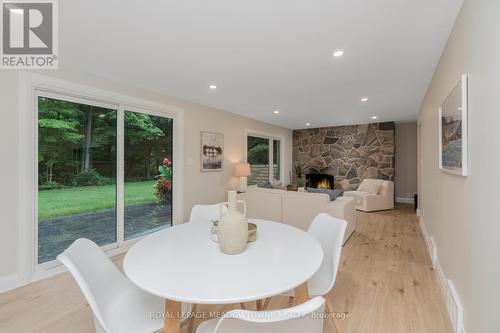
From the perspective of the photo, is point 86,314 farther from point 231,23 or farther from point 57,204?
point 231,23

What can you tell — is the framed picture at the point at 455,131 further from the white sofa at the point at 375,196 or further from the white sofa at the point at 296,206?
the white sofa at the point at 375,196

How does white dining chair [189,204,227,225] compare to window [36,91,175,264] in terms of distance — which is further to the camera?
window [36,91,175,264]

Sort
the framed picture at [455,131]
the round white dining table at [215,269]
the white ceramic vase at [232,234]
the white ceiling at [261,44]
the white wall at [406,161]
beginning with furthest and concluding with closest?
the white wall at [406,161]
the white ceiling at [261,44]
the framed picture at [455,131]
the white ceramic vase at [232,234]
the round white dining table at [215,269]

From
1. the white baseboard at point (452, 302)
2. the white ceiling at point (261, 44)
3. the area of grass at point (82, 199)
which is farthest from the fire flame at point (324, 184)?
the area of grass at point (82, 199)

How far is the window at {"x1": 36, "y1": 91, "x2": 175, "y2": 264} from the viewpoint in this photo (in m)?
2.63

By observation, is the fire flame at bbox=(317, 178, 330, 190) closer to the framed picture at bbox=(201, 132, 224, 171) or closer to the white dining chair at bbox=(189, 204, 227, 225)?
the framed picture at bbox=(201, 132, 224, 171)

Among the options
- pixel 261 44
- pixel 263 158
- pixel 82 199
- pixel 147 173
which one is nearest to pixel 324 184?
pixel 263 158

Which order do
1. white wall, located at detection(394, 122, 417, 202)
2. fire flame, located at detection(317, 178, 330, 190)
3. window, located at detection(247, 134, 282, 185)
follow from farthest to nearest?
fire flame, located at detection(317, 178, 330, 190) < white wall, located at detection(394, 122, 417, 202) < window, located at detection(247, 134, 282, 185)

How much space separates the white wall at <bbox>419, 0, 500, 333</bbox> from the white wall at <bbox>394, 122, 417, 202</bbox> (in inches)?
217

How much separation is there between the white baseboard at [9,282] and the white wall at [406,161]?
7.94m

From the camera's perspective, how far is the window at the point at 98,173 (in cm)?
263

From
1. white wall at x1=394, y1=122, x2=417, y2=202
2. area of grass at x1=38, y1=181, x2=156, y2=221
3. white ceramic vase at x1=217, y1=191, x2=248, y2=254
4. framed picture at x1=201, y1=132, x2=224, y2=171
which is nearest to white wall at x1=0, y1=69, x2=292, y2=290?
framed picture at x1=201, y1=132, x2=224, y2=171

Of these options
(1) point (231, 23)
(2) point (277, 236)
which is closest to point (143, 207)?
(2) point (277, 236)

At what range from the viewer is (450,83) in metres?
1.98
